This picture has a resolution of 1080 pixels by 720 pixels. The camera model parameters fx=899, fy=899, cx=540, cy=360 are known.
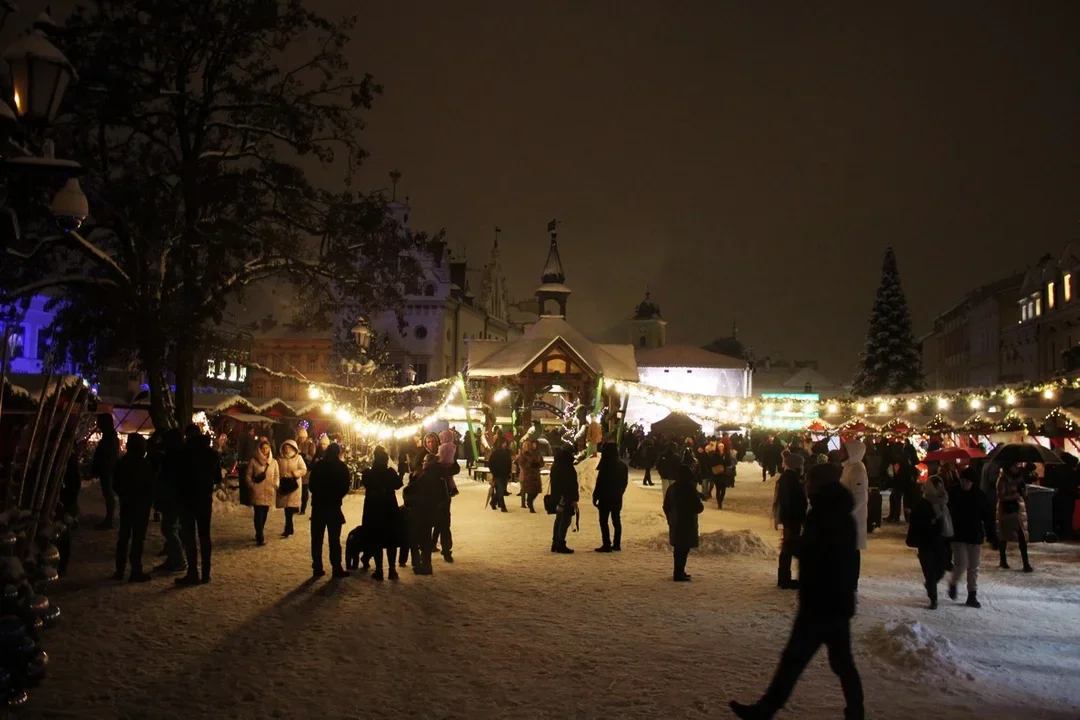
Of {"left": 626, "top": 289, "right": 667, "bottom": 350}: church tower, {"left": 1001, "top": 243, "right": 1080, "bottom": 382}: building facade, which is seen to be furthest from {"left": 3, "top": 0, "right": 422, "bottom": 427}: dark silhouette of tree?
{"left": 626, "top": 289, "right": 667, "bottom": 350}: church tower

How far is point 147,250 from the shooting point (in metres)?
17.9

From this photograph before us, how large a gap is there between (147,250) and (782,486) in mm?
13194

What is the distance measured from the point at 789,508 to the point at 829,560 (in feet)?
17.5

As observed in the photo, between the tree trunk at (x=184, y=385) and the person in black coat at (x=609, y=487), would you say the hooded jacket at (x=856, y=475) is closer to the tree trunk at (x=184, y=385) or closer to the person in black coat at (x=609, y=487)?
the person in black coat at (x=609, y=487)

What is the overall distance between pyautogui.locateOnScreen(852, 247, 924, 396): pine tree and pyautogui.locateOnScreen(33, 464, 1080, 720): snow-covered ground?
4578 centimetres

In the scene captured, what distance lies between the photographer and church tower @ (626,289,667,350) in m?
96.4

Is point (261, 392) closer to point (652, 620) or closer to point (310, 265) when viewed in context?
point (310, 265)

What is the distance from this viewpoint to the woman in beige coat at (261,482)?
14.6 m

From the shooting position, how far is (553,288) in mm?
39219

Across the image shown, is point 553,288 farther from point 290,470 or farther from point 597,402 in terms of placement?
point 290,470

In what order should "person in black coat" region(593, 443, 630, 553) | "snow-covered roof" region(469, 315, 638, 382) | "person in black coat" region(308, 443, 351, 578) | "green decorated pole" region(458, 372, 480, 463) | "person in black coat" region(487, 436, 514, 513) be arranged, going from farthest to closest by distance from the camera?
1. "snow-covered roof" region(469, 315, 638, 382)
2. "green decorated pole" region(458, 372, 480, 463)
3. "person in black coat" region(487, 436, 514, 513)
4. "person in black coat" region(593, 443, 630, 553)
5. "person in black coat" region(308, 443, 351, 578)

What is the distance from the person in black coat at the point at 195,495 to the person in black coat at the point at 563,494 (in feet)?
18.5

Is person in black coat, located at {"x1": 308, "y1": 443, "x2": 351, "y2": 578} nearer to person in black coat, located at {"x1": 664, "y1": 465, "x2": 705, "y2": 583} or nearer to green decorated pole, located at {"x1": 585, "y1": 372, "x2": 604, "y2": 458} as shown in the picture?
person in black coat, located at {"x1": 664, "y1": 465, "x2": 705, "y2": 583}

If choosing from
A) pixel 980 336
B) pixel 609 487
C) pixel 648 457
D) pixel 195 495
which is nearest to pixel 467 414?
pixel 648 457
